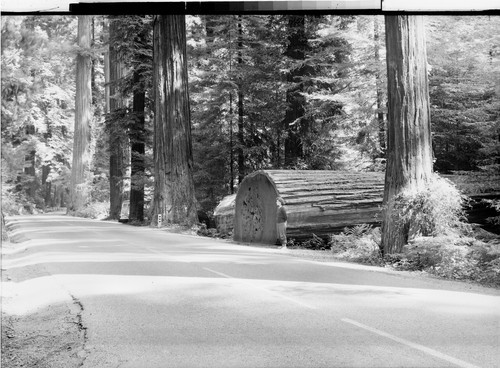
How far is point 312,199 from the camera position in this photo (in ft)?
53.1

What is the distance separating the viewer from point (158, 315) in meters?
6.50

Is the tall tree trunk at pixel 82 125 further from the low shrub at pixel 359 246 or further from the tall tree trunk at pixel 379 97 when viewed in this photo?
the low shrub at pixel 359 246

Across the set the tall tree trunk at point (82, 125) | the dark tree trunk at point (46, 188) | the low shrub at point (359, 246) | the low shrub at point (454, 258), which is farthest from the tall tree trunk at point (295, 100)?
the dark tree trunk at point (46, 188)

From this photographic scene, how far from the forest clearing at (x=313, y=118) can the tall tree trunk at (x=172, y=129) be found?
0.06 m

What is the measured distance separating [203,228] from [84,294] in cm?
1499

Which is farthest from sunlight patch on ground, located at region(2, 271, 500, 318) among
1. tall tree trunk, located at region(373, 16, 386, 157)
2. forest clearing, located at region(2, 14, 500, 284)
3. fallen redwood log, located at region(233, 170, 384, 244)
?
tall tree trunk, located at region(373, 16, 386, 157)

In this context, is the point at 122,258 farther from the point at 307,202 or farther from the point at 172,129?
the point at 172,129

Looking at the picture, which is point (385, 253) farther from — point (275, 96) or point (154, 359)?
point (275, 96)

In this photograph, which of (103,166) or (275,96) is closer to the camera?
(275,96)

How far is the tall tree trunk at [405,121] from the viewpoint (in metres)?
11.7

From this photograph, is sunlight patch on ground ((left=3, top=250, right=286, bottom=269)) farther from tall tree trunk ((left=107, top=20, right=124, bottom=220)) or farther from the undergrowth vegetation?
Result: tall tree trunk ((left=107, top=20, right=124, bottom=220))

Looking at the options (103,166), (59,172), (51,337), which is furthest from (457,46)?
(59,172)

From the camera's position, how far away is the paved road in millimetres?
4809

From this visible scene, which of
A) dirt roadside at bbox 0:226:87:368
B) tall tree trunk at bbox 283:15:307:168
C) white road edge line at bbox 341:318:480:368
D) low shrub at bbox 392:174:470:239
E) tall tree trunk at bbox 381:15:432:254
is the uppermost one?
tall tree trunk at bbox 283:15:307:168
